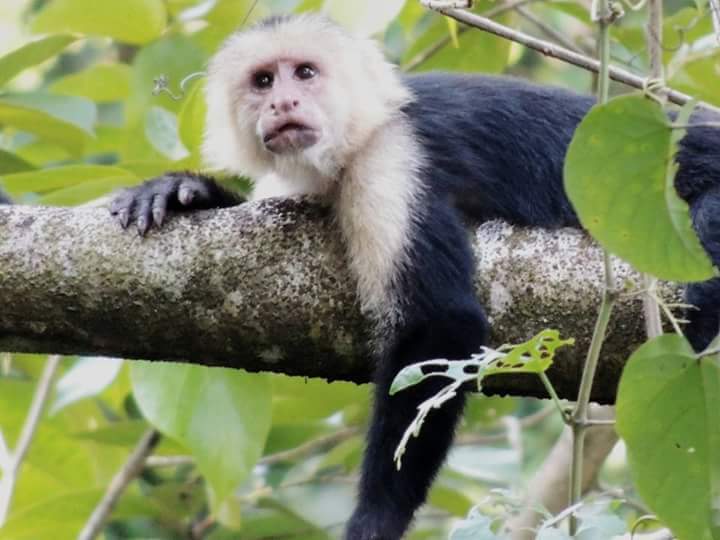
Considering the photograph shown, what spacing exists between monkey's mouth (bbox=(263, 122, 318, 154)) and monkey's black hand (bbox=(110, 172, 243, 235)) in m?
0.16

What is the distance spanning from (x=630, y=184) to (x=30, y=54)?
2.23 m

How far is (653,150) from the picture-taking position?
1381mm

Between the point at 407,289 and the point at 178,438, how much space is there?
632 millimetres

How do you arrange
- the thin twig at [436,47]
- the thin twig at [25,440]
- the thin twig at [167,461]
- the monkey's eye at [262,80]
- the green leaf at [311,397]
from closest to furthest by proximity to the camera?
the thin twig at [25,440] → the monkey's eye at [262,80] → the green leaf at [311,397] → the thin twig at [436,47] → the thin twig at [167,461]

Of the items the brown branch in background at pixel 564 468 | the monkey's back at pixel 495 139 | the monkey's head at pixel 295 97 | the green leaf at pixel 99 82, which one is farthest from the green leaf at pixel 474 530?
the green leaf at pixel 99 82

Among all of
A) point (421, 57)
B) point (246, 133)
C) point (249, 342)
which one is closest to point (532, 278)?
point (249, 342)

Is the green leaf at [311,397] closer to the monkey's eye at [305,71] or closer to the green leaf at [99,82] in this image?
the monkey's eye at [305,71]

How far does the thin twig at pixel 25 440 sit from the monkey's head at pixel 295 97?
75 cm

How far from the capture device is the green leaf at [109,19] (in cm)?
321

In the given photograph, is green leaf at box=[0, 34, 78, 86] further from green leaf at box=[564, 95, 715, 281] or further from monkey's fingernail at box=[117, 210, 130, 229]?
green leaf at box=[564, 95, 715, 281]

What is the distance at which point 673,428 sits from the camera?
148cm

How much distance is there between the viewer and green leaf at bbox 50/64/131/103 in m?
3.87

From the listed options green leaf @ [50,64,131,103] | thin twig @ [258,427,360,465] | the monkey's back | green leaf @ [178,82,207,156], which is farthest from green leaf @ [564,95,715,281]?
green leaf @ [50,64,131,103]

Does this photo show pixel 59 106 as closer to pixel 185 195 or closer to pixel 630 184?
pixel 185 195
